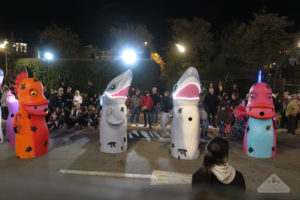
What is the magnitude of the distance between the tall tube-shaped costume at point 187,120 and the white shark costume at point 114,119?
1.55 meters

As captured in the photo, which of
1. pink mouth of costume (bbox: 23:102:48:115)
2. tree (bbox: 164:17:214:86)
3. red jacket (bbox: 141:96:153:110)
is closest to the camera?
pink mouth of costume (bbox: 23:102:48:115)

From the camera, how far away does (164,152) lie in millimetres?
7035

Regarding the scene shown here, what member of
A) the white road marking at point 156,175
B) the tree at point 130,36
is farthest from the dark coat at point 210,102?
the tree at point 130,36

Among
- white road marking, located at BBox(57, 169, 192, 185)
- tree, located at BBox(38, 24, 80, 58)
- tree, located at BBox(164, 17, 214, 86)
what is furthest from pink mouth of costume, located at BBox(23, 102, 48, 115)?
tree, located at BBox(38, 24, 80, 58)

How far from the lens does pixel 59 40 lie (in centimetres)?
2792

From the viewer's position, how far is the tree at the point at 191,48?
61.1ft

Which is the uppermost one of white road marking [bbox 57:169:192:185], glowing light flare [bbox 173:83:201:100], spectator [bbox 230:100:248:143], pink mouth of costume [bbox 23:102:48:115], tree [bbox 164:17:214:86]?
tree [bbox 164:17:214:86]

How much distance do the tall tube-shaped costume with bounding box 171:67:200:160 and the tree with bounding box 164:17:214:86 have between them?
39.7ft

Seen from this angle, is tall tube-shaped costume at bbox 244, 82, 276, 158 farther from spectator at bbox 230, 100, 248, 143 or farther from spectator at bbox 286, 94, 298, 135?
spectator at bbox 286, 94, 298, 135

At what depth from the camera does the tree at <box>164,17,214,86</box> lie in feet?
61.1

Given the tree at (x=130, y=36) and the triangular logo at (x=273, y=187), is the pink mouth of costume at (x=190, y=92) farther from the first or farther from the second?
the tree at (x=130, y=36)

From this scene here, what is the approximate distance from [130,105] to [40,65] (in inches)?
439

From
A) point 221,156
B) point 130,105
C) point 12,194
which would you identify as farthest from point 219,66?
point 12,194

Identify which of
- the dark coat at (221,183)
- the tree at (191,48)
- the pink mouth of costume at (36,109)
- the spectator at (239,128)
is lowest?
the spectator at (239,128)
